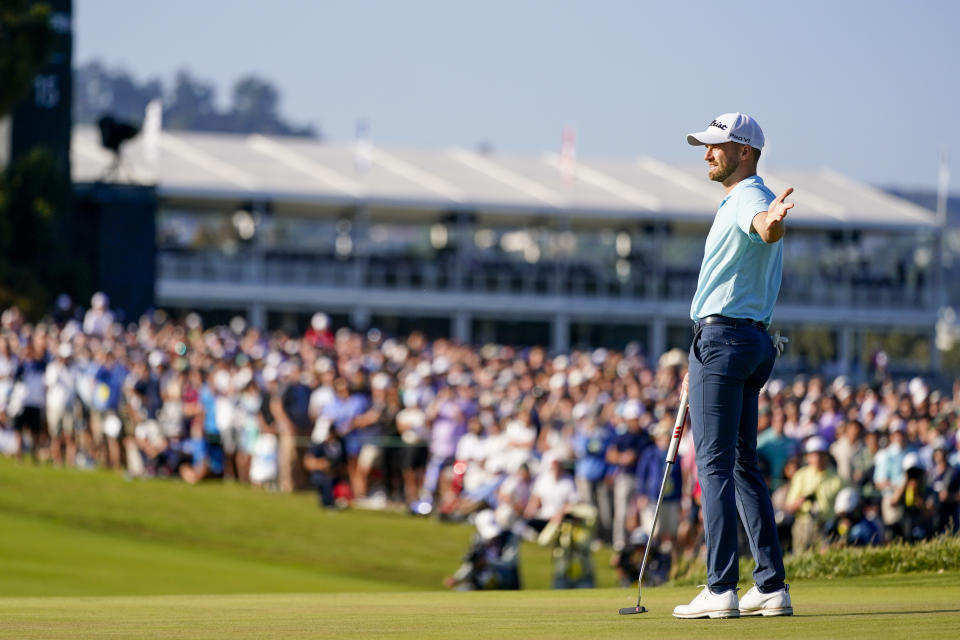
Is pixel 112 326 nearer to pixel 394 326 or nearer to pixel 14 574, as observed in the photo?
pixel 14 574

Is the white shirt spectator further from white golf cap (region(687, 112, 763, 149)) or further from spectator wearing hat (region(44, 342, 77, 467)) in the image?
white golf cap (region(687, 112, 763, 149))

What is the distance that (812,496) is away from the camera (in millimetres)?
15312

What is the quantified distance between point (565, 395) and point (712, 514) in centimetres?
1563

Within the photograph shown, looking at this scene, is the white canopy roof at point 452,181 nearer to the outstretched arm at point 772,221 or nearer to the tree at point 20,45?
the tree at point 20,45

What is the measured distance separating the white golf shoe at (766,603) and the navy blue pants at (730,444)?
0.09ft

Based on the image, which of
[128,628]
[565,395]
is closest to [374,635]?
[128,628]

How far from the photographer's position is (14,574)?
1497 cm

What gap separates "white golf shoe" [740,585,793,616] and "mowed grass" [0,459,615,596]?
833cm

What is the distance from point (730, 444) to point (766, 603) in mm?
591

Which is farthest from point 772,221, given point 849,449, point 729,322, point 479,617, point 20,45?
point 20,45

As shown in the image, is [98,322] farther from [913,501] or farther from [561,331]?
[561,331]

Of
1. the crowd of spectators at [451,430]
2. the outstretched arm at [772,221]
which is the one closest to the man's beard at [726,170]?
the outstretched arm at [772,221]

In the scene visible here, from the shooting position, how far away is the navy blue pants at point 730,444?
6.38 meters

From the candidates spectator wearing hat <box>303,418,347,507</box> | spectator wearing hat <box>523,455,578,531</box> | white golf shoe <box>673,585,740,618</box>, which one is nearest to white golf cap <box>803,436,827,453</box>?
spectator wearing hat <box>523,455,578,531</box>
